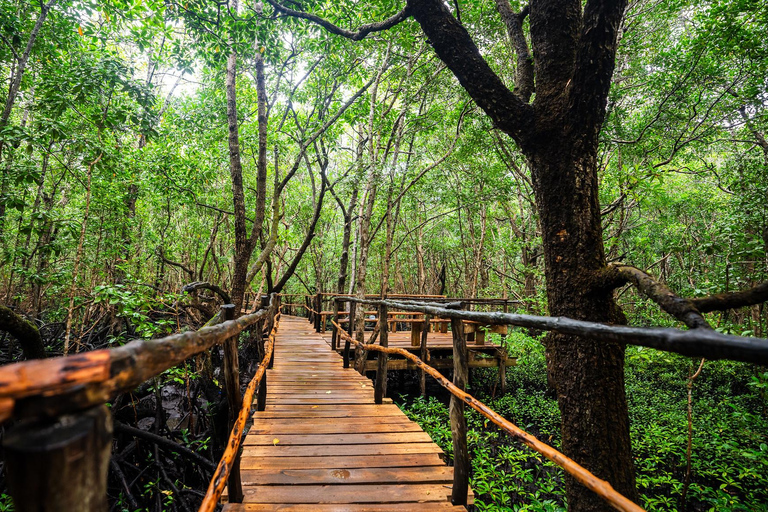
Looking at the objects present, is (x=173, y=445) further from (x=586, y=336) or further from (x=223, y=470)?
(x=586, y=336)

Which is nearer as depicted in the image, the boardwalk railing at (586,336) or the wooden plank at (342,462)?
the boardwalk railing at (586,336)

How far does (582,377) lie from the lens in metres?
2.83

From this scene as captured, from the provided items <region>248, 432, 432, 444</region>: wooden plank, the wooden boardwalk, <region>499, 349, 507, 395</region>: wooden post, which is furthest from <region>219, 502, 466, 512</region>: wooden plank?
<region>499, 349, 507, 395</region>: wooden post

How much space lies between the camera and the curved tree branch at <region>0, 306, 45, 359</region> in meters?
3.34

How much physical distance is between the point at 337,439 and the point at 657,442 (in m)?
6.59

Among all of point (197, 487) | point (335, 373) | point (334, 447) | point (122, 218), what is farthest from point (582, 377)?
point (122, 218)

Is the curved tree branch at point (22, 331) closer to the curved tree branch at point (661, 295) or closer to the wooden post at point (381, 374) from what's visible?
the wooden post at point (381, 374)

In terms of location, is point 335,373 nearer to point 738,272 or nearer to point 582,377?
point 582,377

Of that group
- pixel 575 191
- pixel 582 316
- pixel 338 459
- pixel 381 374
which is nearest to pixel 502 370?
pixel 381 374

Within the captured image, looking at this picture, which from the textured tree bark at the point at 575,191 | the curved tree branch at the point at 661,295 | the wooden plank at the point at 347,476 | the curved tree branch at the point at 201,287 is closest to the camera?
the curved tree branch at the point at 661,295

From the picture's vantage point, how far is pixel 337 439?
3135 mm

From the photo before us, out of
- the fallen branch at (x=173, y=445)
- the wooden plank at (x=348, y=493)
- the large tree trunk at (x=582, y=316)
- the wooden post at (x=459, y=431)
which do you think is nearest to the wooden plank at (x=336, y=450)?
the wooden plank at (x=348, y=493)

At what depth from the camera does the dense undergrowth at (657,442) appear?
4918 mm

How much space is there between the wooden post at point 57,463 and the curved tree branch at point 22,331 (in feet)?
13.2
